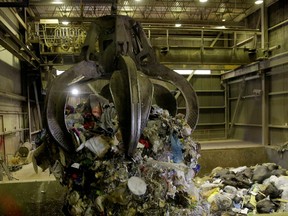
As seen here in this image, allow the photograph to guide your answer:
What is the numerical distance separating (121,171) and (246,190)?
13.2 ft

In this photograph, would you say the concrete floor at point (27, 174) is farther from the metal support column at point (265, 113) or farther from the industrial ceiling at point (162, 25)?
the metal support column at point (265, 113)

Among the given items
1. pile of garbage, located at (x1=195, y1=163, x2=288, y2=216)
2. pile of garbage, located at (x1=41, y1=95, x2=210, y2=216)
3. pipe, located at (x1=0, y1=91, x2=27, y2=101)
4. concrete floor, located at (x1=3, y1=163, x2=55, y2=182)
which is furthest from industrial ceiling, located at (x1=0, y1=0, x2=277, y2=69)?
pile of garbage, located at (x1=41, y1=95, x2=210, y2=216)

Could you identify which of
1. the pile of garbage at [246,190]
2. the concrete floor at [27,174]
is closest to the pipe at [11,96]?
the concrete floor at [27,174]

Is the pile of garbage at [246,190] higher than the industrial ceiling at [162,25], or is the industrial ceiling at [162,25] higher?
the industrial ceiling at [162,25]

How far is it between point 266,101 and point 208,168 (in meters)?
2.67

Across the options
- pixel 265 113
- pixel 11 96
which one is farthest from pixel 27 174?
pixel 265 113

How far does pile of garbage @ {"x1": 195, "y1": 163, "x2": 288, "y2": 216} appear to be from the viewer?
4.20 metres

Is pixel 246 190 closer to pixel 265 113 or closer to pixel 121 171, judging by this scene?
pixel 265 113

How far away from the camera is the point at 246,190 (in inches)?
195

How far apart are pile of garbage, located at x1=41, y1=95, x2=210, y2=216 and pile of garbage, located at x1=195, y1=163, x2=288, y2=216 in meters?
1.77

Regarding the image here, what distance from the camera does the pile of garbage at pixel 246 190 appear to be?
13.8ft

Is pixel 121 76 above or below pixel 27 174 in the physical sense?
above

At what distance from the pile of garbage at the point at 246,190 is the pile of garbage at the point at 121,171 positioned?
69.7 inches

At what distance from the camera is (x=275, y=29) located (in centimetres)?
698
